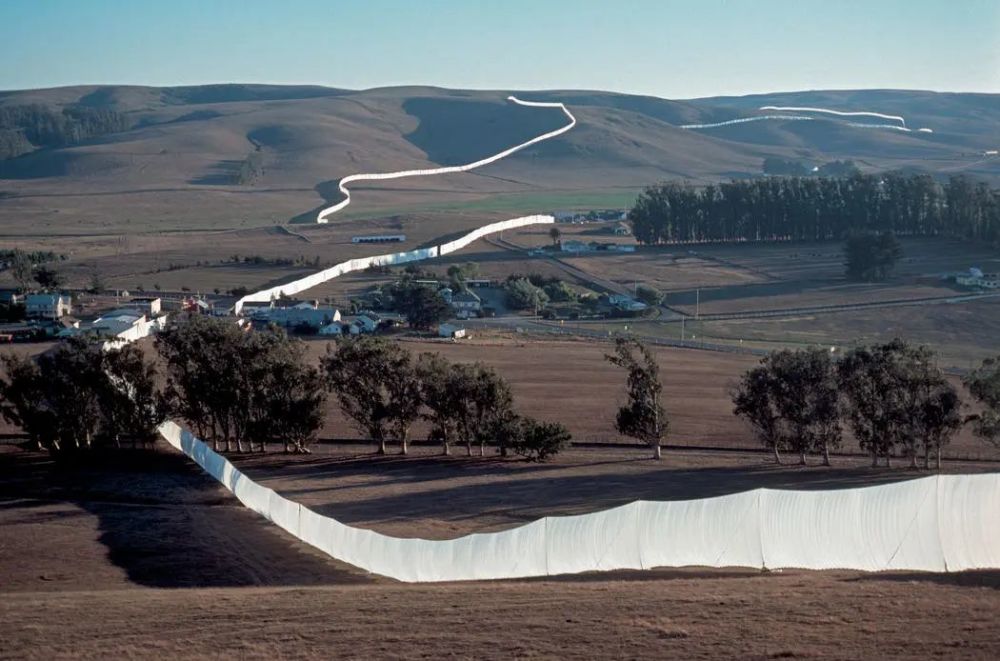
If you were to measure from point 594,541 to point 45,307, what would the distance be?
44653mm

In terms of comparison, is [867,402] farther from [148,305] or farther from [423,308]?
[148,305]

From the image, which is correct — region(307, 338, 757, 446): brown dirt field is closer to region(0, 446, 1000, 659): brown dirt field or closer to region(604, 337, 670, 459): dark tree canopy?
region(604, 337, 670, 459): dark tree canopy

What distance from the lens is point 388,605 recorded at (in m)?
14.2

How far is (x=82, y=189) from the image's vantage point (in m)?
129

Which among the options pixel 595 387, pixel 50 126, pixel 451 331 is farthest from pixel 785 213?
pixel 50 126

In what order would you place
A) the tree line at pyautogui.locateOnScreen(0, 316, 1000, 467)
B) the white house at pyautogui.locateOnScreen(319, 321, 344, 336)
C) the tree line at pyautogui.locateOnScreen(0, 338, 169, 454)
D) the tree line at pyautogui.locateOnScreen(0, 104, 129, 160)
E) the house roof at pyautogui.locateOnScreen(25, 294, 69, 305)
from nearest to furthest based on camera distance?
the tree line at pyautogui.locateOnScreen(0, 316, 1000, 467)
the tree line at pyautogui.locateOnScreen(0, 338, 169, 454)
the white house at pyautogui.locateOnScreen(319, 321, 344, 336)
the house roof at pyautogui.locateOnScreen(25, 294, 69, 305)
the tree line at pyautogui.locateOnScreen(0, 104, 129, 160)

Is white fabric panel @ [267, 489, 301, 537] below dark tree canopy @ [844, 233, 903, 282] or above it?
below

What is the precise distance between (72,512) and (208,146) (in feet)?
453

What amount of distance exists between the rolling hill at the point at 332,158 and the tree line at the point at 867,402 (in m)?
76.6

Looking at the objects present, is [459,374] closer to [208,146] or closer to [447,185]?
[447,185]

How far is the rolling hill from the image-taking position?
11656 centimetres

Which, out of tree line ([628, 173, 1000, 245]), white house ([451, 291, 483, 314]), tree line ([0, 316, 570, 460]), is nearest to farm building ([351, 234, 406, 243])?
tree line ([628, 173, 1000, 245])

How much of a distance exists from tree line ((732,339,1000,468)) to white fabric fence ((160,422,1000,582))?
13.1 metres

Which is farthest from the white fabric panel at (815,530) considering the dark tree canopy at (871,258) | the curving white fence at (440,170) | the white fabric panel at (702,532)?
the curving white fence at (440,170)
